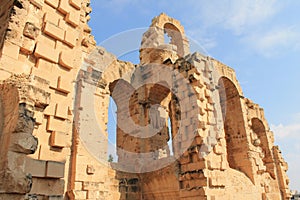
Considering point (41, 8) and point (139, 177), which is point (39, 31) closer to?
point (41, 8)

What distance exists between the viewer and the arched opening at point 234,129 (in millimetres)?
9070

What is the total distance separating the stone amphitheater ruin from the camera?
279cm

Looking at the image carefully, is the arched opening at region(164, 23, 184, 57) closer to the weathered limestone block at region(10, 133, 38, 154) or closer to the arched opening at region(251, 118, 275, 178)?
the arched opening at region(251, 118, 275, 178)

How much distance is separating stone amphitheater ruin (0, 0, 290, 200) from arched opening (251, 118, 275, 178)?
0.14 ft

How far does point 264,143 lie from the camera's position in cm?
1102

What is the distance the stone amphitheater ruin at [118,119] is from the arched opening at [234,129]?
1.5 inches

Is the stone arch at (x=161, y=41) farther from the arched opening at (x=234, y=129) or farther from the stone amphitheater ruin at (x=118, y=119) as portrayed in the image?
the arched opening at (x=234, y=129)

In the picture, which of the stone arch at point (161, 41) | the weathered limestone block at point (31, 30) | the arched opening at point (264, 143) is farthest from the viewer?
the stone arch at point (161, 41)

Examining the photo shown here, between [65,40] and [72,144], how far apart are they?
12.6ft

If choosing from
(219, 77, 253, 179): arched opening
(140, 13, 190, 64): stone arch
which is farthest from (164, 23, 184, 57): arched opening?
(219, 77, 253, 179): arched opening

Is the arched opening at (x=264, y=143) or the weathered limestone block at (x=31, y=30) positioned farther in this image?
the arched opening at (x=264, y=143)

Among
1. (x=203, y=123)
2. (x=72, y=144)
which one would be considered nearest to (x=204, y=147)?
(x=203, y=123)

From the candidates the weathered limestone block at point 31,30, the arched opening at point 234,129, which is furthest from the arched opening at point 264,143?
the weathered limestone block at point 31,30

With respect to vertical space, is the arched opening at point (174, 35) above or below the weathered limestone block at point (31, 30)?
above
